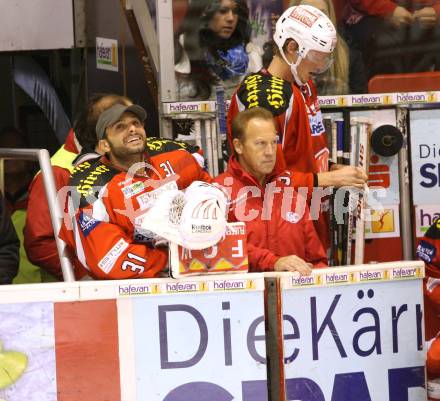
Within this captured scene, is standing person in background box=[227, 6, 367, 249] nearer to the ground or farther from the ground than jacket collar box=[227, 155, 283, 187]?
farther from the ground

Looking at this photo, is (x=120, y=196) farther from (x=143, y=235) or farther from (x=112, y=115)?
(x=112, y=115)

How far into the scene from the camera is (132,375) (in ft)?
17.1

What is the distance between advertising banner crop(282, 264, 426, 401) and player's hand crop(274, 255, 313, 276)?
52mm

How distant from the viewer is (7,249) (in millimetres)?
5883

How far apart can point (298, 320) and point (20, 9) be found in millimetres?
4929

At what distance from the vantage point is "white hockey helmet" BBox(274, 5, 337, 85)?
654 centimetres

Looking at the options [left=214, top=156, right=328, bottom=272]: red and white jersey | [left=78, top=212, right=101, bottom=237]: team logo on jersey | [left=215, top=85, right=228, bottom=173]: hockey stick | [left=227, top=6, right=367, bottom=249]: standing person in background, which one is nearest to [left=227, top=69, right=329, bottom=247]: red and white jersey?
[left=227, top=6, right=367, bottom=249]: standing person in background

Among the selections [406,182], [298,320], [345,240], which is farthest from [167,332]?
[406,182]

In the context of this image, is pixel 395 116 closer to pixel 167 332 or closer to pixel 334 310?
pixel 334 310

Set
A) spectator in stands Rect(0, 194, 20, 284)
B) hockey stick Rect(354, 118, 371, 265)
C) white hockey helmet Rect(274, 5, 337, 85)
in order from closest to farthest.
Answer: spectator in stands Rect(0, 194, 20, 284) → white hockey helmet Rect(274, 5, 337, 85) → hockey stick Rect(354, 118, 371, 265)

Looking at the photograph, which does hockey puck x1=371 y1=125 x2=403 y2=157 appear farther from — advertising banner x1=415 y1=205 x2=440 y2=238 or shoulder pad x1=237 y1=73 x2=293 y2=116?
shoulder pad x1=237 y1=73 x2=293 y2=116

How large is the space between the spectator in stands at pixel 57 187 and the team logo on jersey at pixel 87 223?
31.6 inches

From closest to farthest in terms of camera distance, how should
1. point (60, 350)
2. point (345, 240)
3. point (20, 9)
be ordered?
point (60, 350)
point (345, 240)
point (20, 9)

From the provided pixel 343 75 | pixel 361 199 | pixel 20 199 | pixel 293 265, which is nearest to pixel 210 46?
pixel 343 75
